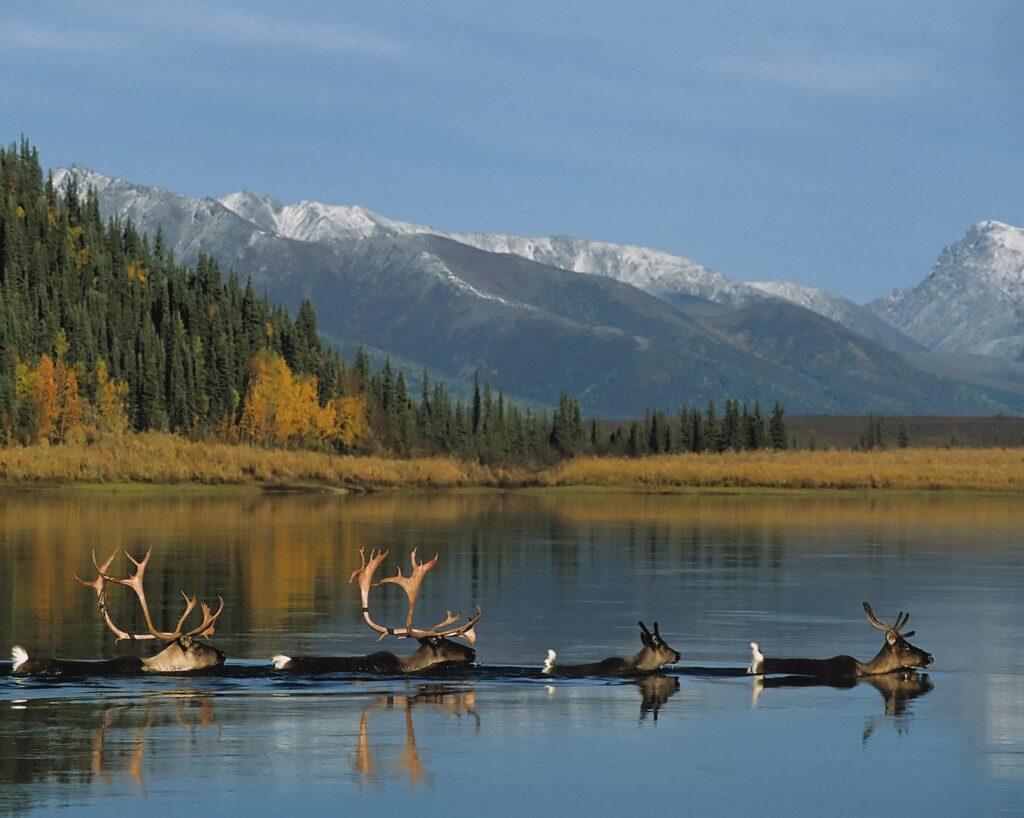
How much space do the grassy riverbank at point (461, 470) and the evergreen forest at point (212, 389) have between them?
627 inches

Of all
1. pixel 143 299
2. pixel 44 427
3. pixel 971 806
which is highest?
pixel 143 299

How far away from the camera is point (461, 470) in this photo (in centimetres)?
15300

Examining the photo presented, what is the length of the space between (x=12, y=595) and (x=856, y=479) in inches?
3965

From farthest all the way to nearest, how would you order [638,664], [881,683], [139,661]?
[638,664]
[881,683]
[139,661]

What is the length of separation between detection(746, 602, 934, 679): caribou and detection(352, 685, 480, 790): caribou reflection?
5.67 meters

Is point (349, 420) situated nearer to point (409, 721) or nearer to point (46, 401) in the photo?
point (46, 401)

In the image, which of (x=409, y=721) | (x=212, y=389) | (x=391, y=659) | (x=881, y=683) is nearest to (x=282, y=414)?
(x=212, y=389)

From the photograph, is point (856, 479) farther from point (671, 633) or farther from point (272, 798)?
point (272, 798)

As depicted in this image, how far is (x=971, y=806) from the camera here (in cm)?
2233

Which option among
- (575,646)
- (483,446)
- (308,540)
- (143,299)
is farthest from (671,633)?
(143,299)

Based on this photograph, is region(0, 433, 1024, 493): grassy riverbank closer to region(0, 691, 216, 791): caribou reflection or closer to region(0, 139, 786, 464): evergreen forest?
region(0, 139, 786, 464): evergreen forest

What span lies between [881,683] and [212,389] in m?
152

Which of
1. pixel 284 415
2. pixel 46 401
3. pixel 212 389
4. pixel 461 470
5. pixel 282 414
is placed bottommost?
pixel 461 470

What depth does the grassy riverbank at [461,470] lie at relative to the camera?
13262cm
